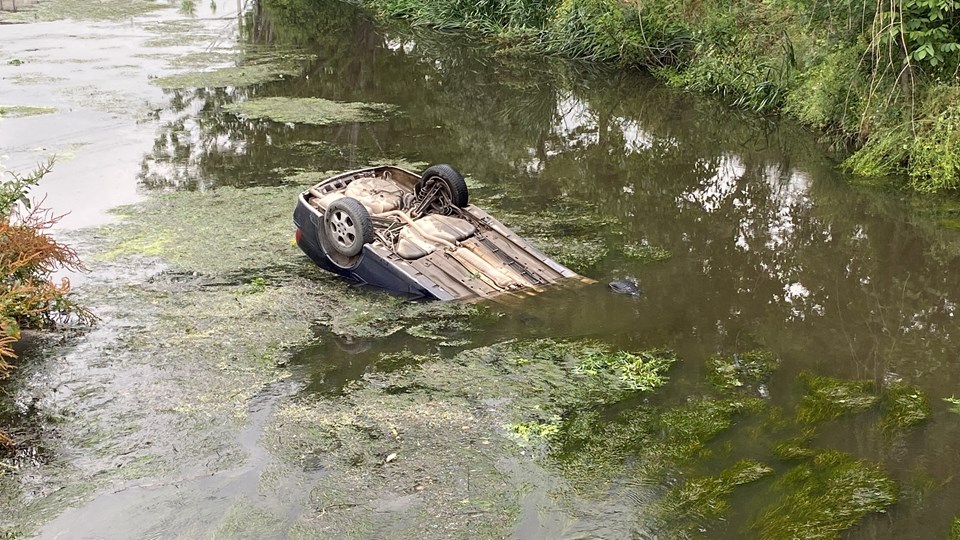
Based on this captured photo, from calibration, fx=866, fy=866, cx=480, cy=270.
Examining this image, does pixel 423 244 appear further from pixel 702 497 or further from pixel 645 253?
pixel 702 497

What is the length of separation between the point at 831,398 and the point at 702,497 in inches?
64.5

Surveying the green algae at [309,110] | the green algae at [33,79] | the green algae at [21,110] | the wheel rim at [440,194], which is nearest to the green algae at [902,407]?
the wheel rim at [440,194]

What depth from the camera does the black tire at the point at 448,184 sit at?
8.91 meters

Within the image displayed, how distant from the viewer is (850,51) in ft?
39.9

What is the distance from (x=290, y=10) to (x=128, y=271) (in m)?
21.7

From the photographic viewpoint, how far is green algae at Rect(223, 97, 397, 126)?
48.7ft

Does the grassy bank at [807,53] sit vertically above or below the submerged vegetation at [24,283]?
above

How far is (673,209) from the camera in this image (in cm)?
1052

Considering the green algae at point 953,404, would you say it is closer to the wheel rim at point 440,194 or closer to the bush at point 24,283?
the wheel rim at point 440,194

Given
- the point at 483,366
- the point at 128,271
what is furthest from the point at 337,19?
the point at 483,366

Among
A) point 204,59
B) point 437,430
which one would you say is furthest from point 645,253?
point 204,59

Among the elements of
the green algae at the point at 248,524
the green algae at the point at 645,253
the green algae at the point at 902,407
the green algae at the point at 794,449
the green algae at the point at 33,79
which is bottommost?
the green algae at the point at 248,524

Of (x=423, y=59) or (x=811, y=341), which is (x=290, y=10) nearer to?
(x=423, y=59)

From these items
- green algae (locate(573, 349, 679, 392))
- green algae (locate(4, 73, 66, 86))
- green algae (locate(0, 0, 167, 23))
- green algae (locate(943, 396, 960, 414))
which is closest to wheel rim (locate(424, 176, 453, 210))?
green algae (locate(573, 349, 679, 392))
